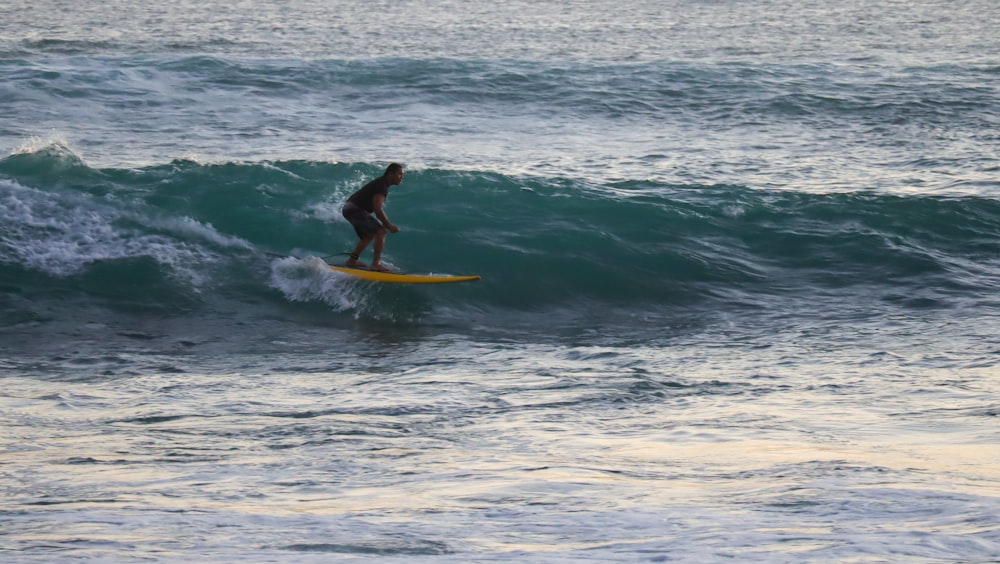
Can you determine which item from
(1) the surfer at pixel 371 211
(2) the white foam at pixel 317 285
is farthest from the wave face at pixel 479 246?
(1) the surfer at pixel 371 211

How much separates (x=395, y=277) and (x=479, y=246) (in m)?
2.47

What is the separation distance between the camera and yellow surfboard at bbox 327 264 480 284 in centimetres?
1251

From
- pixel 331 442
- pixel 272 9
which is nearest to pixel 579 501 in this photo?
pixel 331 442

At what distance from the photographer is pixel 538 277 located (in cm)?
1374

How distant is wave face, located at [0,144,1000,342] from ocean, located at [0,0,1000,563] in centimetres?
5

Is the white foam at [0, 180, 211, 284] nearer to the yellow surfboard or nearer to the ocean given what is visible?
the ocean

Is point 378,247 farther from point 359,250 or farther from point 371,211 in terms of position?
point 371,211

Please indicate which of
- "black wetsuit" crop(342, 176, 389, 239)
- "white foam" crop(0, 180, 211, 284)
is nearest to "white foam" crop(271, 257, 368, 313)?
"black wetsuit" crop(342, 176, 389, 239)

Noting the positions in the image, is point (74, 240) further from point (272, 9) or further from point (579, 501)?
point (272, 9)

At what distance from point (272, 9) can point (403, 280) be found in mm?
23226

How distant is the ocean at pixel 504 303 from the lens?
6184mm

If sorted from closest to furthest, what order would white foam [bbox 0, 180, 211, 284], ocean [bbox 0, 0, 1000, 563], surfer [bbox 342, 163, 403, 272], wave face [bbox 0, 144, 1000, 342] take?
ocean [bbox 0, 0, 1000, 563] → surfer [bbox 342, 163, 403, 272] → wave face [bbox 0, 144, 1000, 342] → white foam [bbox 0, 180, 211, 284]

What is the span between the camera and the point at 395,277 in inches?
492

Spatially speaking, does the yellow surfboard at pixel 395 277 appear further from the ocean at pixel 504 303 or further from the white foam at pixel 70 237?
the white foam at pixel 70 237
